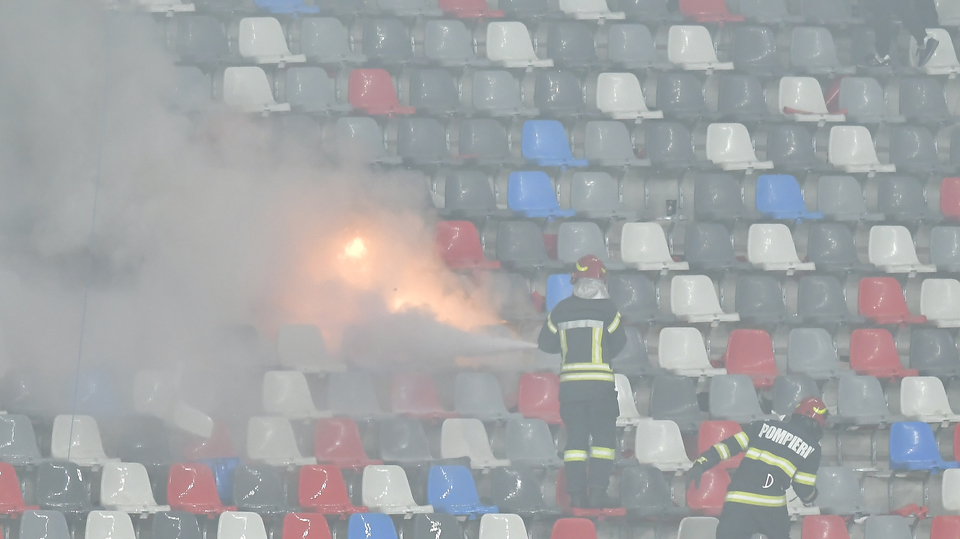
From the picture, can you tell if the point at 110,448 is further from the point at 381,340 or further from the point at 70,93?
the point at 70,93

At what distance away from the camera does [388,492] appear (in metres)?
7.90

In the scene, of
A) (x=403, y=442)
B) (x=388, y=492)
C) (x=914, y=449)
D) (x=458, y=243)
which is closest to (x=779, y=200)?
(x=914, y=449)

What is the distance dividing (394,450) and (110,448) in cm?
156

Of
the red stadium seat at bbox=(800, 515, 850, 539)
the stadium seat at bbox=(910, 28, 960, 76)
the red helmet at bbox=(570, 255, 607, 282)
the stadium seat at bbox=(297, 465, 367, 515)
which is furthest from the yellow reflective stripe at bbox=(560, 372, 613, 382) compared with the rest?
the stadium seat at bbox=(910, 28, 960, 76)

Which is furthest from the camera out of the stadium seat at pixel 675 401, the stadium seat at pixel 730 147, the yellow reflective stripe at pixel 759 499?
the stadium seat at pixel 730 147

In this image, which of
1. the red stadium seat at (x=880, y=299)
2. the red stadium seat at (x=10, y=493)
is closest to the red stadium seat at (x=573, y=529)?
the red stadium seat at (x=880, y=299)

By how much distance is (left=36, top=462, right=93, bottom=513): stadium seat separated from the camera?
7.59m

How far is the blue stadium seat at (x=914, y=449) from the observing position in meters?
8.63

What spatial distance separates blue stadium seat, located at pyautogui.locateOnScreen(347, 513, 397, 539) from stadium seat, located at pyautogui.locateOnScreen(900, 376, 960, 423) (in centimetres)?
329

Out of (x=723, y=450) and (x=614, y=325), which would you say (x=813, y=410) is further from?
(x=614, y=325)

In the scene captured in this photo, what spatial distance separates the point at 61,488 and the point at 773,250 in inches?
180

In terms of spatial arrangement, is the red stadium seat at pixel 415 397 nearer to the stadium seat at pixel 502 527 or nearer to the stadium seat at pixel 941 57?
the stadium seat at pixel 502 527

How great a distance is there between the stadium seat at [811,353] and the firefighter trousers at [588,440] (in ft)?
5.59

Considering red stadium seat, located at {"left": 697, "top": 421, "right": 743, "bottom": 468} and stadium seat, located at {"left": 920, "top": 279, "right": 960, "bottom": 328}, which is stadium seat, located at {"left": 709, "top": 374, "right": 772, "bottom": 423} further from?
stadium seat, located at {"left": 920, "top": 279, "right": 960, "bottom": 328}
